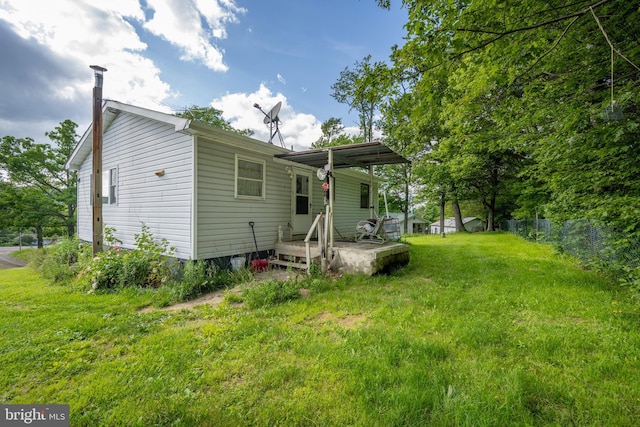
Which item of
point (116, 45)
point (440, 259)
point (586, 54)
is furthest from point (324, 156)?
point (116, 45)

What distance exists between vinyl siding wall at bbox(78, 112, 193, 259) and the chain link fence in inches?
313

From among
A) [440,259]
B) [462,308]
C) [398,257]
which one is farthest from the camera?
[440,259]

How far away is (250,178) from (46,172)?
70.5ft

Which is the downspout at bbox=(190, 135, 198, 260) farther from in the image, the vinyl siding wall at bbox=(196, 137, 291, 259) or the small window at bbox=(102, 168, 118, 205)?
the small window at bbox=(102, 168, 118, 205)

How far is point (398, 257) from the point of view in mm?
6391

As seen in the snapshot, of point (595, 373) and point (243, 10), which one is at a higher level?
point (243, 10)

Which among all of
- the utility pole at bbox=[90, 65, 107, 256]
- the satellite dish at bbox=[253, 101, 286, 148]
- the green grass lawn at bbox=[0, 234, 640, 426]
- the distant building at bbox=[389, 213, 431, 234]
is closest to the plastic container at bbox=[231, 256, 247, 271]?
the green grass lawn at bbox=[0, 234, 640, 426]

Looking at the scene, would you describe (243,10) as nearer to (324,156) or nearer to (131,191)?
(324,156)

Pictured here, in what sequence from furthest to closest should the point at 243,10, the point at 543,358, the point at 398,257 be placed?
the point at 243,10, the point at 398,257, the point at 543,358

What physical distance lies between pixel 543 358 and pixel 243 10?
10903 millimetres

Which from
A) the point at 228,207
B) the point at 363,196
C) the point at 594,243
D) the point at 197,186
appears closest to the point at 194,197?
the point at 197,186

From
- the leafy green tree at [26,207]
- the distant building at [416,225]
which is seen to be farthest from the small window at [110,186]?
the distant building at [416,225]

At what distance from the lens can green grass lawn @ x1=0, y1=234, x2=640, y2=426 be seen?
5.79 ft

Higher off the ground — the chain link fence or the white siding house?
the white siding house
